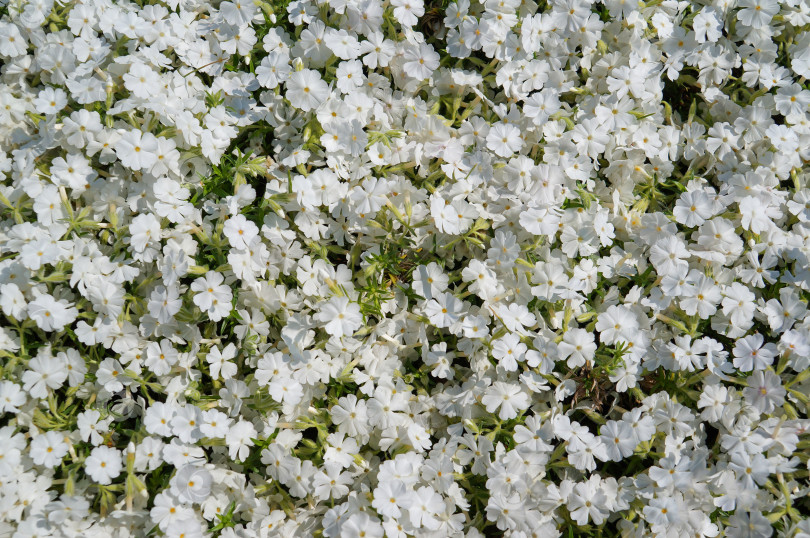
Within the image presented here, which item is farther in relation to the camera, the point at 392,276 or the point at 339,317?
the point at 392,276

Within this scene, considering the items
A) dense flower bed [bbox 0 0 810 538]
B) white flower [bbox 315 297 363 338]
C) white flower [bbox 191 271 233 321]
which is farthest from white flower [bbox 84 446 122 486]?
white flower [bbox 315 297 363 338]

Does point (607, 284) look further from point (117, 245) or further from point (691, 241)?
point (117, 245)

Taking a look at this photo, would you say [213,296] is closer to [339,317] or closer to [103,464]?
[339,317]

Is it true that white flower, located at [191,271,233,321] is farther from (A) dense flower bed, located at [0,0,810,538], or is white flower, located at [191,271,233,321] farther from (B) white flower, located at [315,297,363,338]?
(B) white flower, located at [315,297,363,338]

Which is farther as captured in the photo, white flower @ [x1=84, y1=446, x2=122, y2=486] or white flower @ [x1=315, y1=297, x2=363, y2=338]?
white flower @ [x1=315, y1=297, x2=363, y2=338]

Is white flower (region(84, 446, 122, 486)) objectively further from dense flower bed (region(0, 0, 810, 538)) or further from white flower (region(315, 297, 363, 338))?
white flower (region(315, 297, 363, 338))

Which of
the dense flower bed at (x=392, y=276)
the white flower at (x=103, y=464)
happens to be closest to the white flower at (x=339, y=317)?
the dense flower bed at (x=392, y=276)

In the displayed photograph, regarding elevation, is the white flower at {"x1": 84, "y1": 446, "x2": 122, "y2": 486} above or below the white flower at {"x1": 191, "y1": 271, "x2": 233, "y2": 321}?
below

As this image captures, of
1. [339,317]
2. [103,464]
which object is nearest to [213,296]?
[339,317]

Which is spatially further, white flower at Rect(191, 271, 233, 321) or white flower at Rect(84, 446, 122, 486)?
white flower at Rect(191, 271, 233, 321)
